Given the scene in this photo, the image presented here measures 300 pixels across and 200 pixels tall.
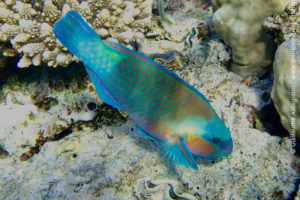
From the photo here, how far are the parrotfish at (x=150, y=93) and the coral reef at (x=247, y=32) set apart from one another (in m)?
1.52

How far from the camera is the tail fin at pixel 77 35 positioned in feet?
5.78

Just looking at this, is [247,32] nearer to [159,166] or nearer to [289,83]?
[289,83]

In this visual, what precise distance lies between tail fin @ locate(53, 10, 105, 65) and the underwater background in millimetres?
1526

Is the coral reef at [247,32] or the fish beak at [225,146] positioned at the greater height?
the coral reef at [247,32]

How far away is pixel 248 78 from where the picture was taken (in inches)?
127

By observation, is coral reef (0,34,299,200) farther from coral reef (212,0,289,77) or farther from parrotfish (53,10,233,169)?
parrotfish (53,10,233,169)

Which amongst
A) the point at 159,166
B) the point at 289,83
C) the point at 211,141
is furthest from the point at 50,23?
the point at 289,83

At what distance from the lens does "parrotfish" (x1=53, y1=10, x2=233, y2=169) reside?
181 centimetres

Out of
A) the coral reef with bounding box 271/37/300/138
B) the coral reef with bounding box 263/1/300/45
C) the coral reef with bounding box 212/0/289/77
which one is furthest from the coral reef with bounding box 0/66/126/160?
the coral reef with bounding box 263/1/300/45

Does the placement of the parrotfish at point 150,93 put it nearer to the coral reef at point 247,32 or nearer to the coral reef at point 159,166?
the coral reef at point 159,166

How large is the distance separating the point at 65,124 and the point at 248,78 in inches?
117

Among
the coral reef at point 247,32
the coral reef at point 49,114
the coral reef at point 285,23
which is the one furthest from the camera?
the coral reef at point 49,114

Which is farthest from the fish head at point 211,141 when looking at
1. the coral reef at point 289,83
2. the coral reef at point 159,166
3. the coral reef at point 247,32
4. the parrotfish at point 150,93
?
the coral reef at point 247,32

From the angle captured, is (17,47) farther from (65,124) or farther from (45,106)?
(65,124)
